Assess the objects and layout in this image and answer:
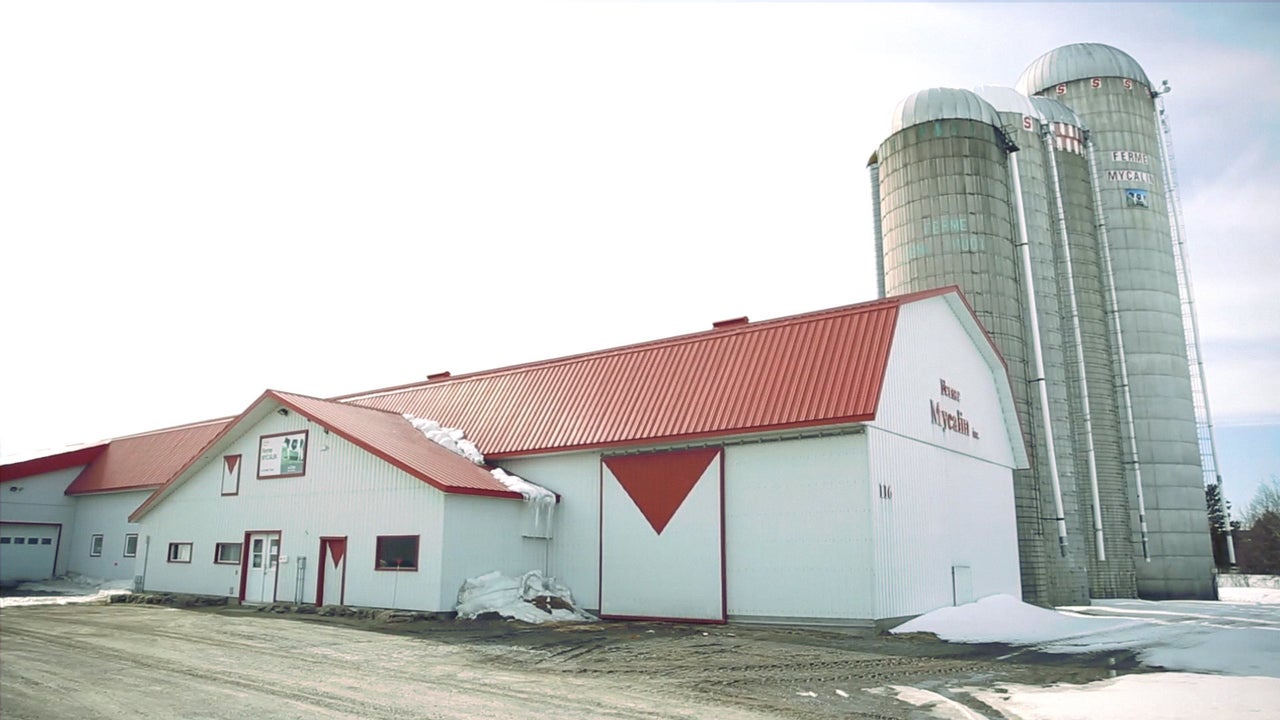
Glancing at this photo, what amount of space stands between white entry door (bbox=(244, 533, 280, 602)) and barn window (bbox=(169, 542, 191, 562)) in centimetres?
337

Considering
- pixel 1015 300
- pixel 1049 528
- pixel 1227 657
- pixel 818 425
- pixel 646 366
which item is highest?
pixel 1015 300

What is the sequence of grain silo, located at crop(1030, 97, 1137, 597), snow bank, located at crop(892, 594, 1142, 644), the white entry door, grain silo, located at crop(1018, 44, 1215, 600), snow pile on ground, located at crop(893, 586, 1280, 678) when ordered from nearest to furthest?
snow pile on ground, located at crop(893, 586, 1280, 678), snow bank, located at crop(892, 594, 1142, 644), the white entry door, grain silo, located at crop(1030, 97, 1137, 597), grain silo, located at crop(1018, 44, 1215, 600)

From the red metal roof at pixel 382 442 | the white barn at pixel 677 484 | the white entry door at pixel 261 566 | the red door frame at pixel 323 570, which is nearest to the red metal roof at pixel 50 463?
the red metal roof at pixel 382 442

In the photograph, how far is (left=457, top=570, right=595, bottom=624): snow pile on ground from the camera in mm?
20891

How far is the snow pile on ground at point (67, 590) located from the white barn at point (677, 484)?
2.28m

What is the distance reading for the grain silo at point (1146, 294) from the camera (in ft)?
118

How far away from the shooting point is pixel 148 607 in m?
24.3

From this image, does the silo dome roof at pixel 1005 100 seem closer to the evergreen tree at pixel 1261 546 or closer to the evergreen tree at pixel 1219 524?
the evergreen tree at pixel 1219 524

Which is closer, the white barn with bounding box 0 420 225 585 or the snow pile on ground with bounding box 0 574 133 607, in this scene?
the snow pile on ground with bounding box 0 574 133 607

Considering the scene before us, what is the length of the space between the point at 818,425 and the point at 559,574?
840 centimetres

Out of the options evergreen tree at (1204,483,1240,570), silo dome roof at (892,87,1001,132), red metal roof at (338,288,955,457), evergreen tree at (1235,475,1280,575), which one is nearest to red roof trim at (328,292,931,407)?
red metal roof at (338,288,955,457)

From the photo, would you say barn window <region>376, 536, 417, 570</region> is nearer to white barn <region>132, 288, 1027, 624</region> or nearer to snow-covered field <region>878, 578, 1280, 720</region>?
white barn <region>132, 288, 1027, 624</region>

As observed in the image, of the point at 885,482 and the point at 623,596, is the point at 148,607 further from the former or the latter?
the point at 885,482

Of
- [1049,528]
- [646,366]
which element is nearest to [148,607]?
[646,366]
